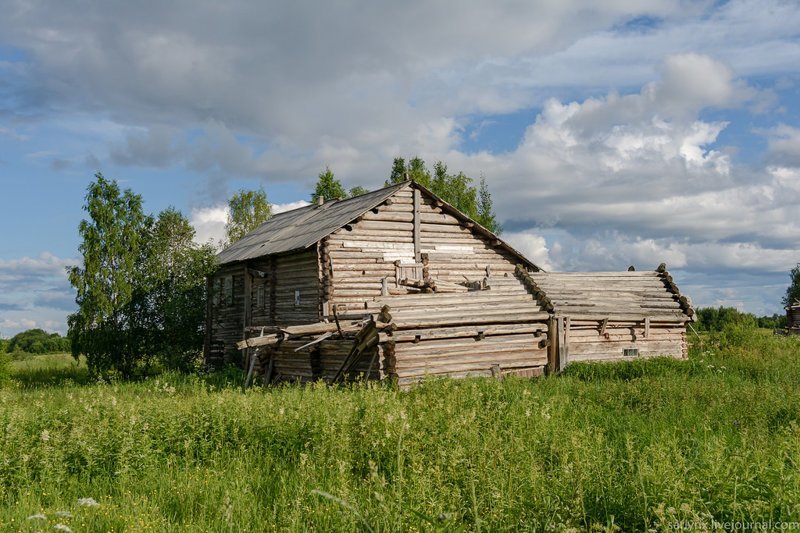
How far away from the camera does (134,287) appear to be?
25969 millimetres

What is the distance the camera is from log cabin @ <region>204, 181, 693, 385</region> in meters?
18.5

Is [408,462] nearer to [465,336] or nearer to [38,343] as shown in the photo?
[465,336]

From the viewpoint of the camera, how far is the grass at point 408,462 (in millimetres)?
5965

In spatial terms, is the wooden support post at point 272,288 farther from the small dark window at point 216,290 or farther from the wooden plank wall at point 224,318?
the small dark window at point 216,290

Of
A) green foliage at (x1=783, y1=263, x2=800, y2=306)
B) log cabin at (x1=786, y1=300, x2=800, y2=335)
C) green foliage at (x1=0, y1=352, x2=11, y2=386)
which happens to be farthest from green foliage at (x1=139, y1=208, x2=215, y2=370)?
green foliage at (x1=783, y1=263, x2=800, y2=306)

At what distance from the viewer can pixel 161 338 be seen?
27062 mm

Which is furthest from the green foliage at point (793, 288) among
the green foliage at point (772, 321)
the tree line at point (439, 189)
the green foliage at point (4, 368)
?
the green foliage at point (4, 368)

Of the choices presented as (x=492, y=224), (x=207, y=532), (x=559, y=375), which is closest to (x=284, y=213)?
(x=492, y=224)

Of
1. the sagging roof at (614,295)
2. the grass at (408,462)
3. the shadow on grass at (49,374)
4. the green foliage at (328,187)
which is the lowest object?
the shadow on grass at (49,374)

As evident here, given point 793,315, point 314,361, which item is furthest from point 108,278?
point 793,315

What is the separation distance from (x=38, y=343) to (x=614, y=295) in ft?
149

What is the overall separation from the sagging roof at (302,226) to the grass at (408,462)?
12.1m

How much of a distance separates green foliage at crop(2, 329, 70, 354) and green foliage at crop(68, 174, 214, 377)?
2654 cm

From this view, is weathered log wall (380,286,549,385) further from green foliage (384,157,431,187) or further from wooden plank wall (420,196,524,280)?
green foliage (384,157,431,187)
